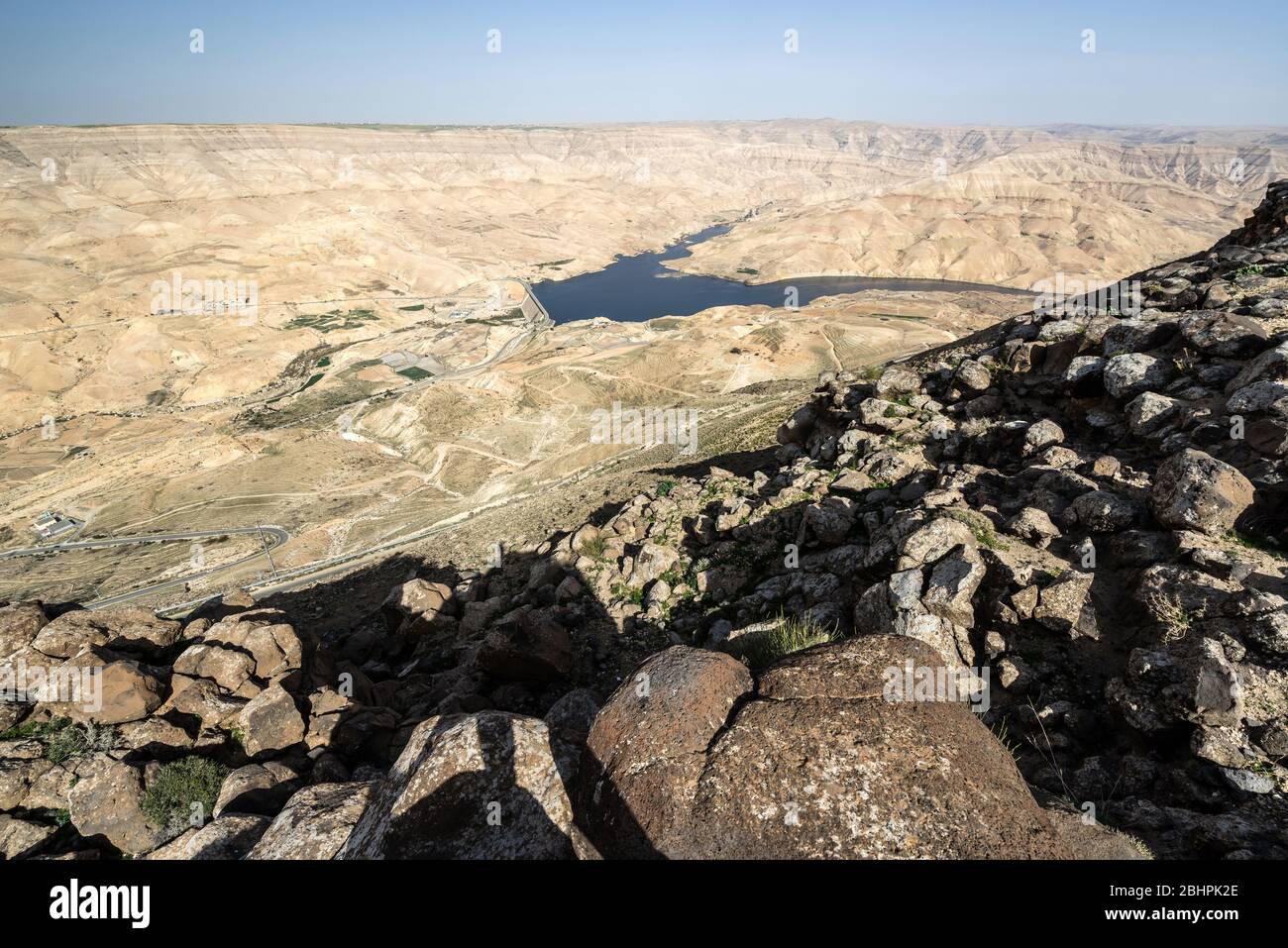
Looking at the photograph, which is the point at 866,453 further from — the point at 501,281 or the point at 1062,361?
the point at 501,281

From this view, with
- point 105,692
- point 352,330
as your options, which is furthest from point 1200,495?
point 352,330

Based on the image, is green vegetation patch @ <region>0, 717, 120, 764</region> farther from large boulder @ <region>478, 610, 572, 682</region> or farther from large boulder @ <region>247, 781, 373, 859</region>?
large boulder @ <region>478, 610, 572, 682</region>

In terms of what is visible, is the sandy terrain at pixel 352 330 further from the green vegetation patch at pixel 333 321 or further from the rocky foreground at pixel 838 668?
the rocky foreground at pixel 838 668

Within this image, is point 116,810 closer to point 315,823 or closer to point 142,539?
point 315,823

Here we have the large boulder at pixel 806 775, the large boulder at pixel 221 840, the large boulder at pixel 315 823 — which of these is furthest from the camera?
the large boulder at pixel 221 840

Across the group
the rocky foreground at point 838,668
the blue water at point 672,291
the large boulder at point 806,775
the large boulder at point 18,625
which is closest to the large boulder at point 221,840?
the rocky foreground at point 838,668
